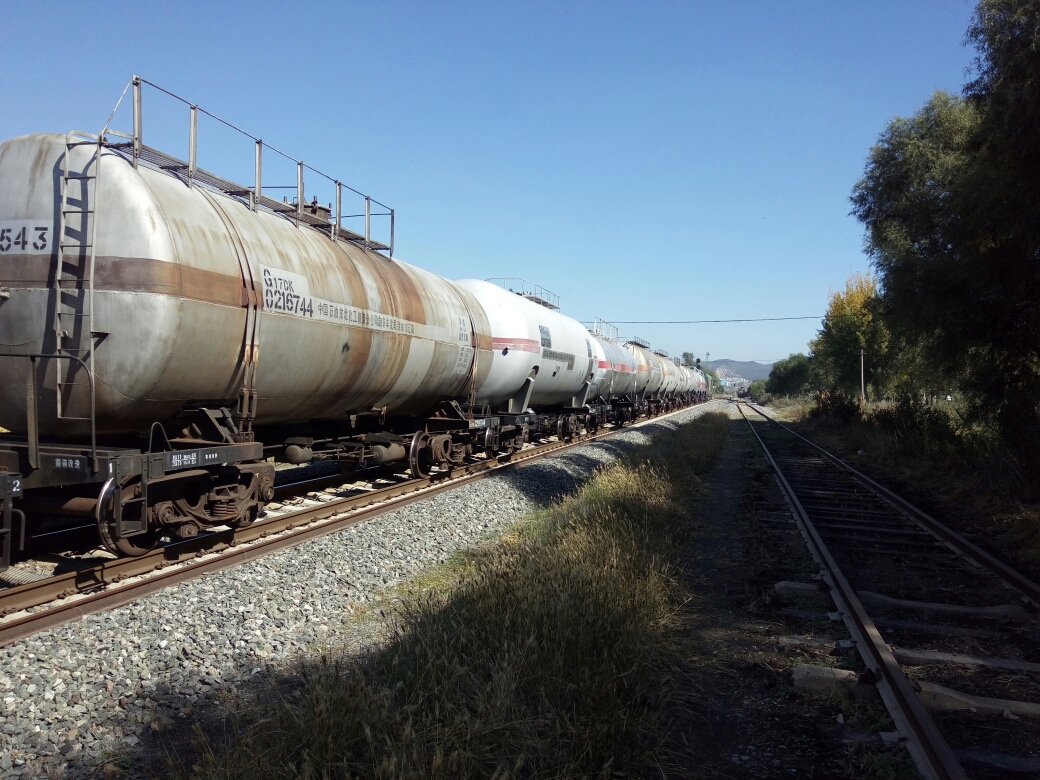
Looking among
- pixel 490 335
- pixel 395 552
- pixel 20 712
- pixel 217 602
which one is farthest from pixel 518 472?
pixel 20 712

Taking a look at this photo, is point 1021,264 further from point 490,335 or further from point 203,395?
point 203,395

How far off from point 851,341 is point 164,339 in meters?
40.4

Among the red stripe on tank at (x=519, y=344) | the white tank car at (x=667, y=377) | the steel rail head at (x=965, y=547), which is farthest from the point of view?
the white tank car at (x=667, y=377)

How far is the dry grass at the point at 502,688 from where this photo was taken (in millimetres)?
2996

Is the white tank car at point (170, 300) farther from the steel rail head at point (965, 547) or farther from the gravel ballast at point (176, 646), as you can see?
the steel rail head at point (965, 547)

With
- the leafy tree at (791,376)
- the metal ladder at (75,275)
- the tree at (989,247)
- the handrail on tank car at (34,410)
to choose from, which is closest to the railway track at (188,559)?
the handrail on tank car at (34,410)

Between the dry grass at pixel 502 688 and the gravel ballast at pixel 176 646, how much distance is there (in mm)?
552

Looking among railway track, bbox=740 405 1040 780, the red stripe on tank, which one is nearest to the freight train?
the red stripe on tank

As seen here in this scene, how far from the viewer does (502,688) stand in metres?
3.45

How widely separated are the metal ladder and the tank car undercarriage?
52 centimetres

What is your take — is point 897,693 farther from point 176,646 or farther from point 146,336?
point 146,336

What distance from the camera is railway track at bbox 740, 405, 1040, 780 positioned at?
3.52 meters

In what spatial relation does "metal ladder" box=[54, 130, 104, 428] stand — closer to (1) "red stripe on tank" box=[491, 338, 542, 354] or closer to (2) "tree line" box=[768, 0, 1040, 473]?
(1) "red stripe on tank" box=[491, 338, 542, 354]

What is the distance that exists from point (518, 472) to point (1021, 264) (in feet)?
29.4
